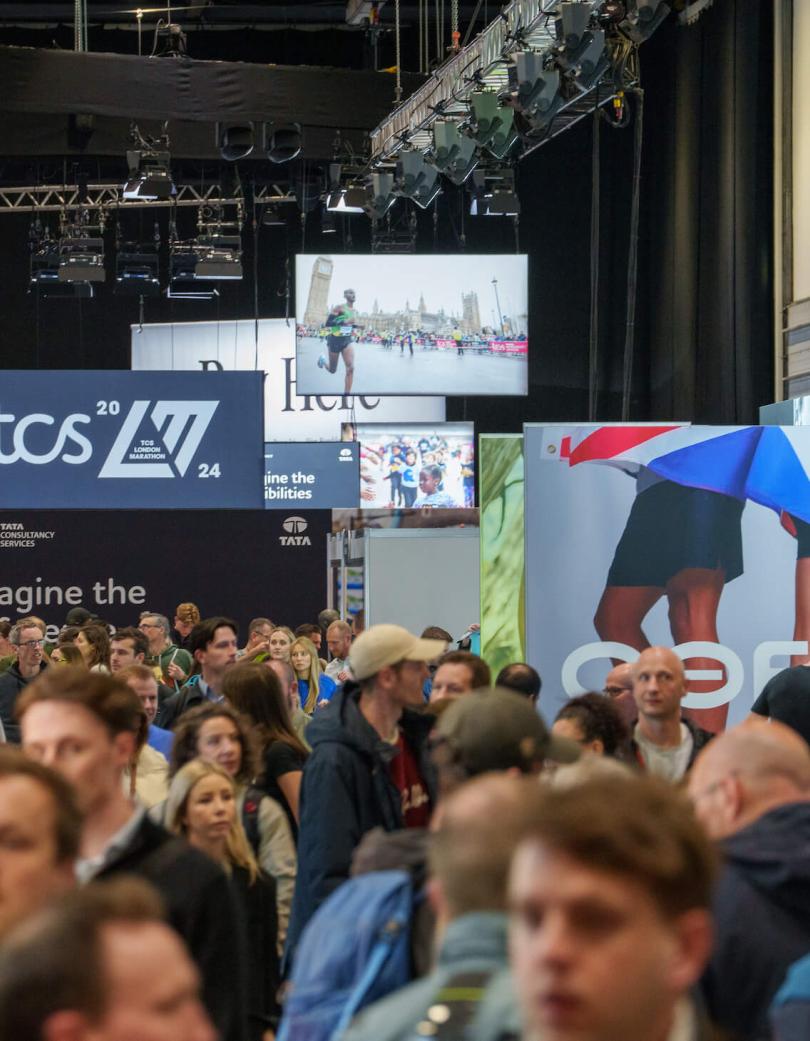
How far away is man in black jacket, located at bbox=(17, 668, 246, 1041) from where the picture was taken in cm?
253

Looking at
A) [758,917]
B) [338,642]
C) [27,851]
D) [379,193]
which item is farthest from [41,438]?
[27,851]

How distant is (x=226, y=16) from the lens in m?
17.7

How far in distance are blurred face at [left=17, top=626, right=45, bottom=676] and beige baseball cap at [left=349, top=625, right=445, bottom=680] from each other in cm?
469

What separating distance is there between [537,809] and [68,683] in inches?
58.6

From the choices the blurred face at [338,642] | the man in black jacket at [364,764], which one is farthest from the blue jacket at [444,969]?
the blurred face at [338,642]

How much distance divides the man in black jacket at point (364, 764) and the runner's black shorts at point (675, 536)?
3.22m

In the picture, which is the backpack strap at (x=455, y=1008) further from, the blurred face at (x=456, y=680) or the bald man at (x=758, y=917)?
the blurred face at (x=456, y=680)

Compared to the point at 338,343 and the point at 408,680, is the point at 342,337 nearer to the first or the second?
the point at 338,343

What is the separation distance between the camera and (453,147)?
38.4ft

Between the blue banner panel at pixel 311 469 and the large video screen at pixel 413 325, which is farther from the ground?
the large video screen at pixel 413 325

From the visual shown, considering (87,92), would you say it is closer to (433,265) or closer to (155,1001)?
(433,265)

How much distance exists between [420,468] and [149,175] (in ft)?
26.5

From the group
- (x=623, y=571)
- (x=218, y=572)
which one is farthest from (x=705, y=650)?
(x=218, y=572)

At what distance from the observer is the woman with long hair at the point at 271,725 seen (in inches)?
189
